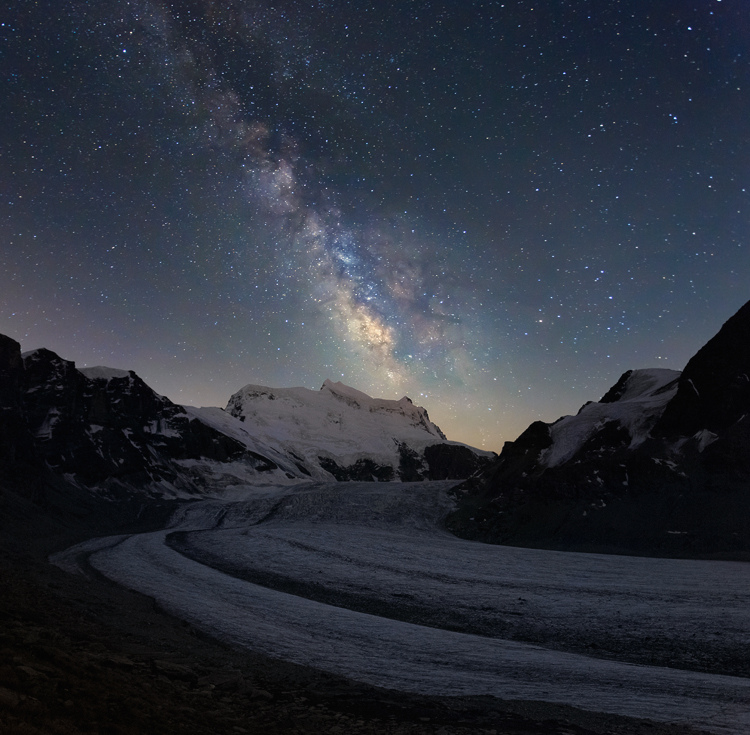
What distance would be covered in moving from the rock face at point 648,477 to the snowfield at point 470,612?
7304 millimetres

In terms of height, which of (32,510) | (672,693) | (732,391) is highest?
(732,391)

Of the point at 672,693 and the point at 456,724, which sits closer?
the point at 456,724

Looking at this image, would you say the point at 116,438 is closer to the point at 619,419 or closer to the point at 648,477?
the point at 619,419

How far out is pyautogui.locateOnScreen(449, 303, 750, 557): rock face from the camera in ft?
143

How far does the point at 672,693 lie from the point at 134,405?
4617 inches

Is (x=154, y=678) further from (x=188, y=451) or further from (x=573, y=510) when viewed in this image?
(x=188, y=451)

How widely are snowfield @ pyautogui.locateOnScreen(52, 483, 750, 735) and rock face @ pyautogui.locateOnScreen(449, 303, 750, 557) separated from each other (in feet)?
24.0

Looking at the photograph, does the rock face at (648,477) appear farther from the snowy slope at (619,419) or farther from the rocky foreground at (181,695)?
the rocky foreground at (181,695)

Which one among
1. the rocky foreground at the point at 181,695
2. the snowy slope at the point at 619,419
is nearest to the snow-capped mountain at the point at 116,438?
the rocky foreground at the point at 181,695

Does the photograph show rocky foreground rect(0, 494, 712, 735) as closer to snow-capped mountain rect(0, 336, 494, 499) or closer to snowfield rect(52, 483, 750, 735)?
snowfield rect(52, 483, 750, 735)

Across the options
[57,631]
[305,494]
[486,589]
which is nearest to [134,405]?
[305,494]

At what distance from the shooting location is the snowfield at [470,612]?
1271 centimetres

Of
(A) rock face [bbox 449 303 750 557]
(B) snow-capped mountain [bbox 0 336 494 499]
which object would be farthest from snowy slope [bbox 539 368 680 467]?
(B) snow-capped mountain [bbox 0 336 494 499]

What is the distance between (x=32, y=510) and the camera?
175ft
